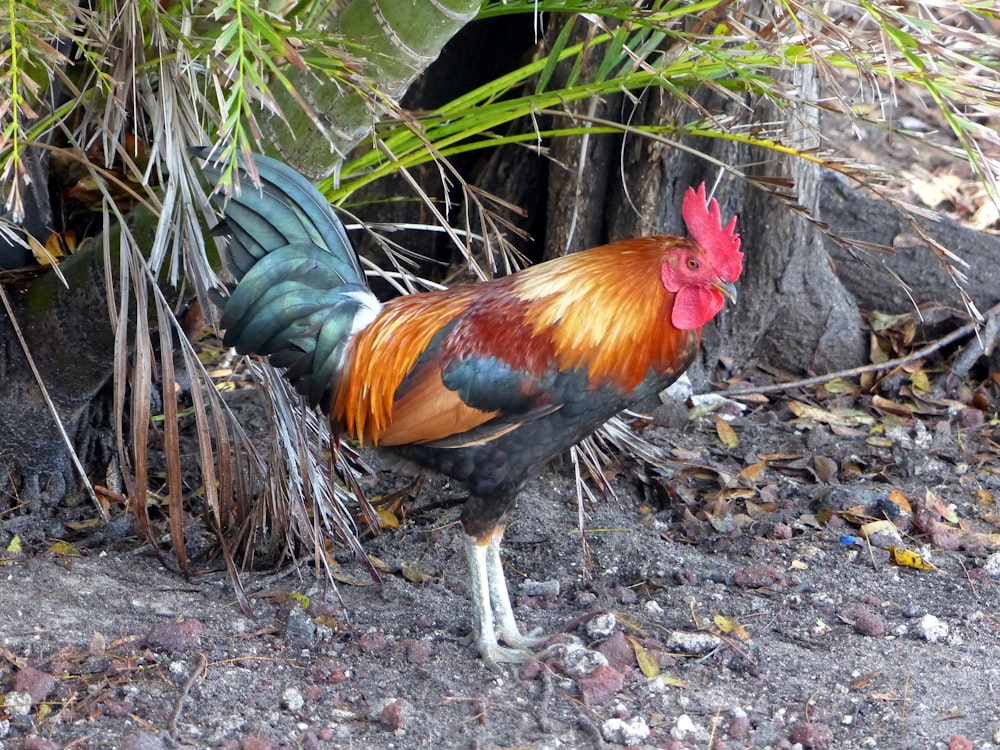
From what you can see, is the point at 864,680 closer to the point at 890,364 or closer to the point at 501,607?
the point at 501,607

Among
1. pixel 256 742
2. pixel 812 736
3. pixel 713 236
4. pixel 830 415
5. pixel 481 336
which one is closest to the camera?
pixel 256 742

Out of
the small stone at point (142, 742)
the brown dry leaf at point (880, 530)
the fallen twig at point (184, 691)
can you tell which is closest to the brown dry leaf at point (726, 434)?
the brown dry leaf at point (880, 530)

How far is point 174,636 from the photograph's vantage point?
3.24m

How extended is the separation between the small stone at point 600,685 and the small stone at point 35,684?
1510mm

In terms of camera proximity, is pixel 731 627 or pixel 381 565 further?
Result: pixel 381 565

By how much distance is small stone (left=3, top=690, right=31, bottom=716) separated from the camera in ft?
9.39

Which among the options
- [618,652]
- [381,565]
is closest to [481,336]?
[618,652]

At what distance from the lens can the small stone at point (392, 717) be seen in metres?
2.97

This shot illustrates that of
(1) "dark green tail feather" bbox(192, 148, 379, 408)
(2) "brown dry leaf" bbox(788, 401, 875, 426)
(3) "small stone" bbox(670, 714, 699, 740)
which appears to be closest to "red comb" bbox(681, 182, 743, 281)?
(1) "dark green tail feather" bbox(192, 148, 379, 408)

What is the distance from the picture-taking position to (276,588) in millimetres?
3762

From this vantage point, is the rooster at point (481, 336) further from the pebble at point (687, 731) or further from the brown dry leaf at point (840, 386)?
the brown dry leaf at point (840, 386)

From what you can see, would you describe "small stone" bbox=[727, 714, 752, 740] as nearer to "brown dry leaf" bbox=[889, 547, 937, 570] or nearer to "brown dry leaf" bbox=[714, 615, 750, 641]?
"brown dry leaf" bbox=[714, 615, 750, 641]

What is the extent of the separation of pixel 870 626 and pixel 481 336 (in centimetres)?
160

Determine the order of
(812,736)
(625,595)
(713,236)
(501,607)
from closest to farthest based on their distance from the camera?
(812,736)
(713,236)
(501,607)
(625,595)
